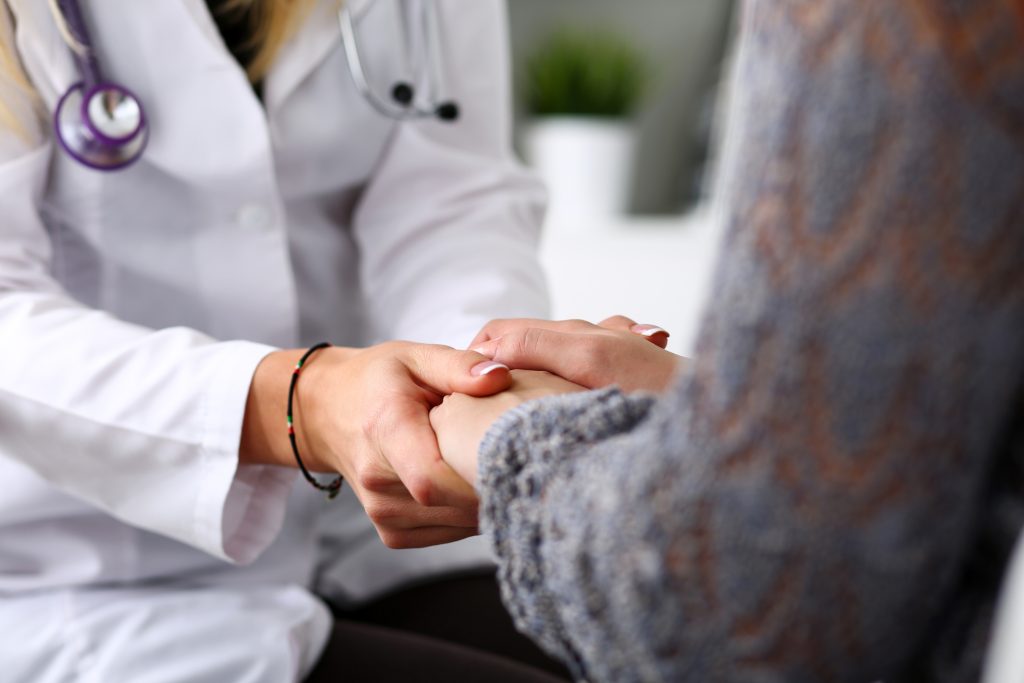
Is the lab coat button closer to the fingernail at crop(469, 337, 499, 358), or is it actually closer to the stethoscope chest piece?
the stethoscope chest piece

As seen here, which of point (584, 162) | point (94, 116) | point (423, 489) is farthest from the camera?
point (584, 162)

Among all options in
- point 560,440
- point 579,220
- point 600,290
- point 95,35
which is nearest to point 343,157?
A: point 95,35

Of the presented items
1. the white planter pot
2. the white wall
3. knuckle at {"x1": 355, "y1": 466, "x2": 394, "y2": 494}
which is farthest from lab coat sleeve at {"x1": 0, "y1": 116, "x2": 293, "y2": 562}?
the white wall

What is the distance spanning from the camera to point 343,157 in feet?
2.64

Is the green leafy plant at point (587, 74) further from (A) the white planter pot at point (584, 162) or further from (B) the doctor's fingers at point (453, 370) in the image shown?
(B) the doctor's fingers at point (453, 370)

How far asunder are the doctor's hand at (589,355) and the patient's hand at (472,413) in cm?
1

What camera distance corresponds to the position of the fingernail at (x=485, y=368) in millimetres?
492

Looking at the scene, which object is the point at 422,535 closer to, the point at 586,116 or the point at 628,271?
the point at 628,271

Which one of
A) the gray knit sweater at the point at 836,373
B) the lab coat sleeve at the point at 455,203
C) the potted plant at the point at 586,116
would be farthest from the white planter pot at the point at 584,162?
the gray knit sweater at the point at 836,373

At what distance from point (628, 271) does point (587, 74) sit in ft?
1.65

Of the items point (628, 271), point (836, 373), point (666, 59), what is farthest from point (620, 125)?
point (836, 373)

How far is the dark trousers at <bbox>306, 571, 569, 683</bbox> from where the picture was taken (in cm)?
69

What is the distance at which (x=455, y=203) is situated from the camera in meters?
0.85

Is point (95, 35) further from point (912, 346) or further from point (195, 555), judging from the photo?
point (912, 346)
